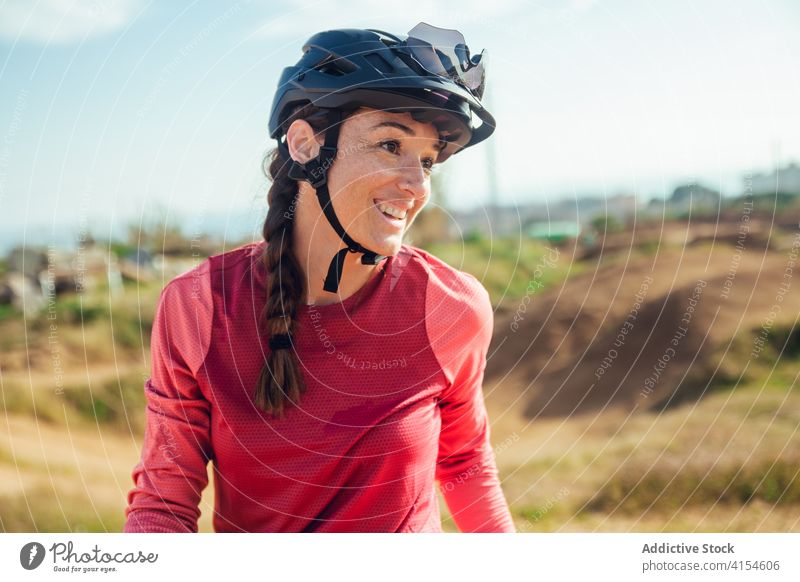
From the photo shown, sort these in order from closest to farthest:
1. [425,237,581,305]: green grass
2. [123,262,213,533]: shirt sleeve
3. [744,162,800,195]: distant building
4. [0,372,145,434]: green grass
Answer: [123,262,213,533]: shirt sleeve → [744,162,800,195]: distant building → [0,372,145,434]: green grass → [425,237,581,305]: green grass

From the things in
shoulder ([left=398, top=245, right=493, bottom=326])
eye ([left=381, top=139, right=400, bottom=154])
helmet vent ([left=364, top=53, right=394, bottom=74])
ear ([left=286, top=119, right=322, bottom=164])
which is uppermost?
helmet vent ([left=364, top=53, right=394, bottom=74])

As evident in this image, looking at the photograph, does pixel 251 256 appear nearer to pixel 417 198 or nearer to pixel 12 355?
pixel 417 198

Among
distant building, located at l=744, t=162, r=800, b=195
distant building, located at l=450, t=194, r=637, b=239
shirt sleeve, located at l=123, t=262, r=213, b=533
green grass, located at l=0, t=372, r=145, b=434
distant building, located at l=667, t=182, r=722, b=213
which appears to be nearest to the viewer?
shirt sleeve, located at l=123, t=262, r=213, b=533

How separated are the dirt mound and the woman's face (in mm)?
5139

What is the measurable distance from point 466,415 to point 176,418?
715 millimetres

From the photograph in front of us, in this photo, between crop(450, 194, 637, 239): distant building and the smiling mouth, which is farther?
crop(450, 194, 637, 239): distant building

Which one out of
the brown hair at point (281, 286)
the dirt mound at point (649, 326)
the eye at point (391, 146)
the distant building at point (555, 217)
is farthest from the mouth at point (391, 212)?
the distant building at point (555, 217)

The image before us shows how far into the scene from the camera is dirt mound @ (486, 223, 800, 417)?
6977mm

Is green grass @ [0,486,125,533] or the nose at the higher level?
the nose

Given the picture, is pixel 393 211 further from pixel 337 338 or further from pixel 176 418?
pixel 176 418

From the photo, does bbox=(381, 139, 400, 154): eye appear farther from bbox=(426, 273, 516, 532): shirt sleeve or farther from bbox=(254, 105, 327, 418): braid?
bbox=(426, 273, 516, 532): shirt sleeve

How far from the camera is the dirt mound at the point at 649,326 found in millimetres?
6977

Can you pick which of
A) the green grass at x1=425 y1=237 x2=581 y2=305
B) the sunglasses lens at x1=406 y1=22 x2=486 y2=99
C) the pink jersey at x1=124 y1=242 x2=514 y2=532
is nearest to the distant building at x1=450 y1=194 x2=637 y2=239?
the green grass at x1=425 y1=237 x2=581 y2=305

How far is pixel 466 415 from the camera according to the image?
2.13 meters
